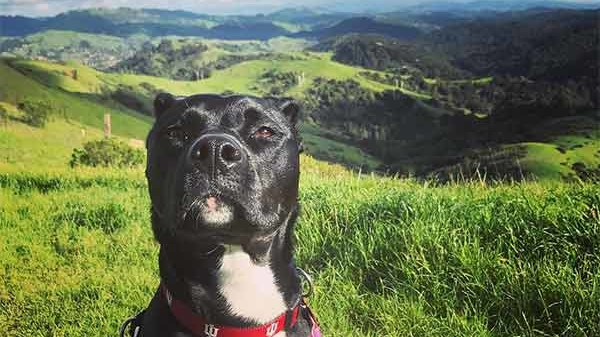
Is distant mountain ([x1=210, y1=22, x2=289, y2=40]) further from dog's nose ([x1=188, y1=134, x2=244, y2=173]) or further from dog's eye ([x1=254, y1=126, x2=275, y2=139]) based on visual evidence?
dog's nose ([x1=188, y1=134, x2=244, y2=173])

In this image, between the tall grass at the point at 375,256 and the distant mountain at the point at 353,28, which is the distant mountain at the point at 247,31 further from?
the tall grass at the point at 375,256

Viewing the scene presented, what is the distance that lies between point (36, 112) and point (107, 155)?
2.15ft

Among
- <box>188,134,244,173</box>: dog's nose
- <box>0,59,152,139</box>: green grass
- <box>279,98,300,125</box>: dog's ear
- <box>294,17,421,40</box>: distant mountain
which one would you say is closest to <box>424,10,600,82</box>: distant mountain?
<box>294,17,421,40</box>: distant mountain

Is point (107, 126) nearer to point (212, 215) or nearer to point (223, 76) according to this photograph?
point (223, 76)

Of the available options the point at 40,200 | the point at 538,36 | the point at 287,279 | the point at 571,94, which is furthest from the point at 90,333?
the point at 538,36

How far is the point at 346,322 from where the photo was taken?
366 cm

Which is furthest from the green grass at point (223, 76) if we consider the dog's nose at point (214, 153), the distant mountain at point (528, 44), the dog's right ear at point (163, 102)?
the dog's nose at point (214, 153)

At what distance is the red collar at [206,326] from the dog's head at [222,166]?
232 mm

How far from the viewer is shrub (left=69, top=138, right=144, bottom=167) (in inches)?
171

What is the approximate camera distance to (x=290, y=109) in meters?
2.47

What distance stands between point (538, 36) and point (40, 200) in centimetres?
432

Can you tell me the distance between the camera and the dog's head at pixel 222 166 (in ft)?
6.76

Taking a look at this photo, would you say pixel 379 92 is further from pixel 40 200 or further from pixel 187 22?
pixel 40 200

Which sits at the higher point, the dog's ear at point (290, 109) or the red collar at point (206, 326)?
the dog's ear at point (290, 109)
